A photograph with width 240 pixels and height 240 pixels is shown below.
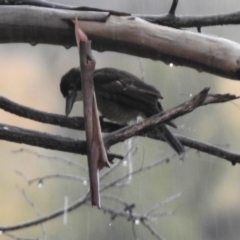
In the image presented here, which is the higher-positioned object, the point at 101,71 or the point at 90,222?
the point at 101,71

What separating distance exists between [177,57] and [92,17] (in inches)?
5.0

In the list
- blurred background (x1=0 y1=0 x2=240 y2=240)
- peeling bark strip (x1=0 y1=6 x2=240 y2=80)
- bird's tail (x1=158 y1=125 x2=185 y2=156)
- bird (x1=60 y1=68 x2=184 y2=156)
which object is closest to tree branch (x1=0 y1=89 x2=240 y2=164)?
peeling bark strip (x1=0 y1=6 x2=240 y2=80)

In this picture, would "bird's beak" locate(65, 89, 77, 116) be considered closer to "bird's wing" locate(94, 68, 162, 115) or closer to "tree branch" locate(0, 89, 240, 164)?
"bird's wing" locate(94, 68, 162, 115)

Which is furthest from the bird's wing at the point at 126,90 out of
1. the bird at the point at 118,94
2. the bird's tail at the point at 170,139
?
the bird's tail at the point at 170,139

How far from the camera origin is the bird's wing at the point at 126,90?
112cm

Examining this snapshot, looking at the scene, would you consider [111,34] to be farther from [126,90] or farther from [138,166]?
[138,166]

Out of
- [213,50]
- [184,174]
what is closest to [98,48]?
[213,50]

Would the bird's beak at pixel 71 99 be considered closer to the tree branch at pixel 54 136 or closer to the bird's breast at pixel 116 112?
the bird's breast at pixel 116 112

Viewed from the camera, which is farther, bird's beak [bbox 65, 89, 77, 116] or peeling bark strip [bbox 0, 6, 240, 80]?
bird's beak [bbox 65, 89, 77, 116]

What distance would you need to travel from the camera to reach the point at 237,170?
1601 millimetres

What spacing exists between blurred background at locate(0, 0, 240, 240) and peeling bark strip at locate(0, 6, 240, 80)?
28.0 inches

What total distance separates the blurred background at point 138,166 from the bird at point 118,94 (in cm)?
17

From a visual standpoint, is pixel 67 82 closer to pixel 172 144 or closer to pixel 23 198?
pixel 172 144

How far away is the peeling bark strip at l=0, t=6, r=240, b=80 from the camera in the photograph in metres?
0.60
